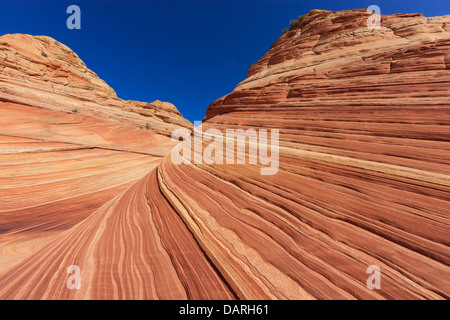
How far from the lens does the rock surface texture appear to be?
158 cm

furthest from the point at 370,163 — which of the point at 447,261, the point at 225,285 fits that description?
the point at 225,285

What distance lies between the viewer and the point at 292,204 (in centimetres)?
227

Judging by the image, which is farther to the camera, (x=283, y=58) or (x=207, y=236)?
(x=283, y=58)

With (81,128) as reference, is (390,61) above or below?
above

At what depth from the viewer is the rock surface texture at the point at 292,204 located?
5.18 feet

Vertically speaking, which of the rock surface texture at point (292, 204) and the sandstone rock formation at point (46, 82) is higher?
the sandstone rock formation at point (46, 82)

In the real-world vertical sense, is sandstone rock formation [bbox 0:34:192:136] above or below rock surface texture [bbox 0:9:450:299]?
above

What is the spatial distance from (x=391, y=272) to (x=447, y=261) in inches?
18.6

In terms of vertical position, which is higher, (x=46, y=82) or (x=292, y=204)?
(x=46, y=82)

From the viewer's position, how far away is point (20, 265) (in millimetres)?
2131

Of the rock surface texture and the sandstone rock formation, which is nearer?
the rock surface texture

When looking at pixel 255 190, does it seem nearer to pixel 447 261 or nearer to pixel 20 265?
pixel 447 261

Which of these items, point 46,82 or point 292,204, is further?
point 46,82
